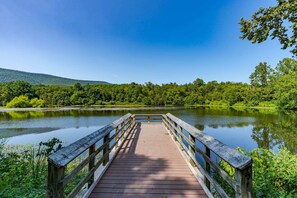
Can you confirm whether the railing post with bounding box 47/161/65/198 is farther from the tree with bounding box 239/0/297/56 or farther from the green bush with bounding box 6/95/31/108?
the green bush with bounding box 6/95/31/108

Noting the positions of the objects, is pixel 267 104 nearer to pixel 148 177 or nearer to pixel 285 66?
pixel 285 66

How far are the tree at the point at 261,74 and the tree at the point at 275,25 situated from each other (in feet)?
171

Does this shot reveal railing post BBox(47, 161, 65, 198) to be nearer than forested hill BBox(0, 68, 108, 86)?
Yes

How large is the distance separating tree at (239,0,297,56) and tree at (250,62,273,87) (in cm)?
5211

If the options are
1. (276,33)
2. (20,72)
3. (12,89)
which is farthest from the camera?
(20,72)

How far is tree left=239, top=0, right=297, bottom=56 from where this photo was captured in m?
4.79

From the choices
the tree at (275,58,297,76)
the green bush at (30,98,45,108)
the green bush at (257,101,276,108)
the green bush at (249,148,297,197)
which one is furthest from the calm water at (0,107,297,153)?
the green bush at (30,98,45,108)

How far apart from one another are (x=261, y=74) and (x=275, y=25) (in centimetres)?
5305

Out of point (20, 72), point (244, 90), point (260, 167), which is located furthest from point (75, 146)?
point (20, 72)

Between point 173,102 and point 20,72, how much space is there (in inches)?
4516

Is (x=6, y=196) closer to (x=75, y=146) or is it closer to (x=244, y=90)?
(x=75, y=146)

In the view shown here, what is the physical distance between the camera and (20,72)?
417 ft

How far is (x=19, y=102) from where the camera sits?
185 ft

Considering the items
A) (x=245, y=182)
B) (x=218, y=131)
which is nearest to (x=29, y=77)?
(x=218, y=131)
